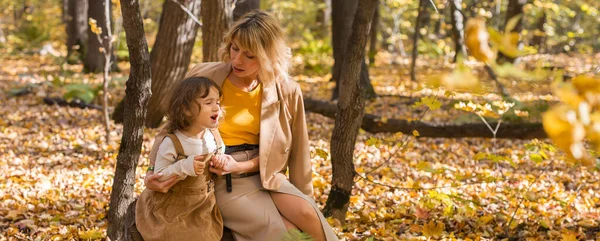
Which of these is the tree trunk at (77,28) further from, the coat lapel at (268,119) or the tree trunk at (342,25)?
the coat lapel at (268,119)

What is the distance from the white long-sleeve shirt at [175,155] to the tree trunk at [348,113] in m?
1.27

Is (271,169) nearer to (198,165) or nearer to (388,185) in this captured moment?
(198,165)

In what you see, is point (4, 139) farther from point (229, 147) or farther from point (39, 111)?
point (229, 147)

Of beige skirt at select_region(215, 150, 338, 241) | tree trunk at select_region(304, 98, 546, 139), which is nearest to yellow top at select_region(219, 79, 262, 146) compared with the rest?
beige skirt at select_region(215, 150, 338, 241)

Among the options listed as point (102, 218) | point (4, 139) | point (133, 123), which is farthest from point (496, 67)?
point (4, 139)

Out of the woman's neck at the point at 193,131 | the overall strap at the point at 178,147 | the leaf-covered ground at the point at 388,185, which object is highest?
the woman's neck at the point at 193,131

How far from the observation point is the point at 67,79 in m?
11.0

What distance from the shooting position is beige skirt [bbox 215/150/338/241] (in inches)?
117

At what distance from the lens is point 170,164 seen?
2803 mm

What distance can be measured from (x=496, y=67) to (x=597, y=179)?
17.6ft

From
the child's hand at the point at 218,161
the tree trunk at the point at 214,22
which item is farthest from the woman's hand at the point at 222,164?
the tree trunk at the point at 214,22

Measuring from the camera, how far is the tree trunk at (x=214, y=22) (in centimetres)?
530

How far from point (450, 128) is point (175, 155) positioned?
475cm

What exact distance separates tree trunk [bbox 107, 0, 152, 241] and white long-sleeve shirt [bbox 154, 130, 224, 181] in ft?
1.85
